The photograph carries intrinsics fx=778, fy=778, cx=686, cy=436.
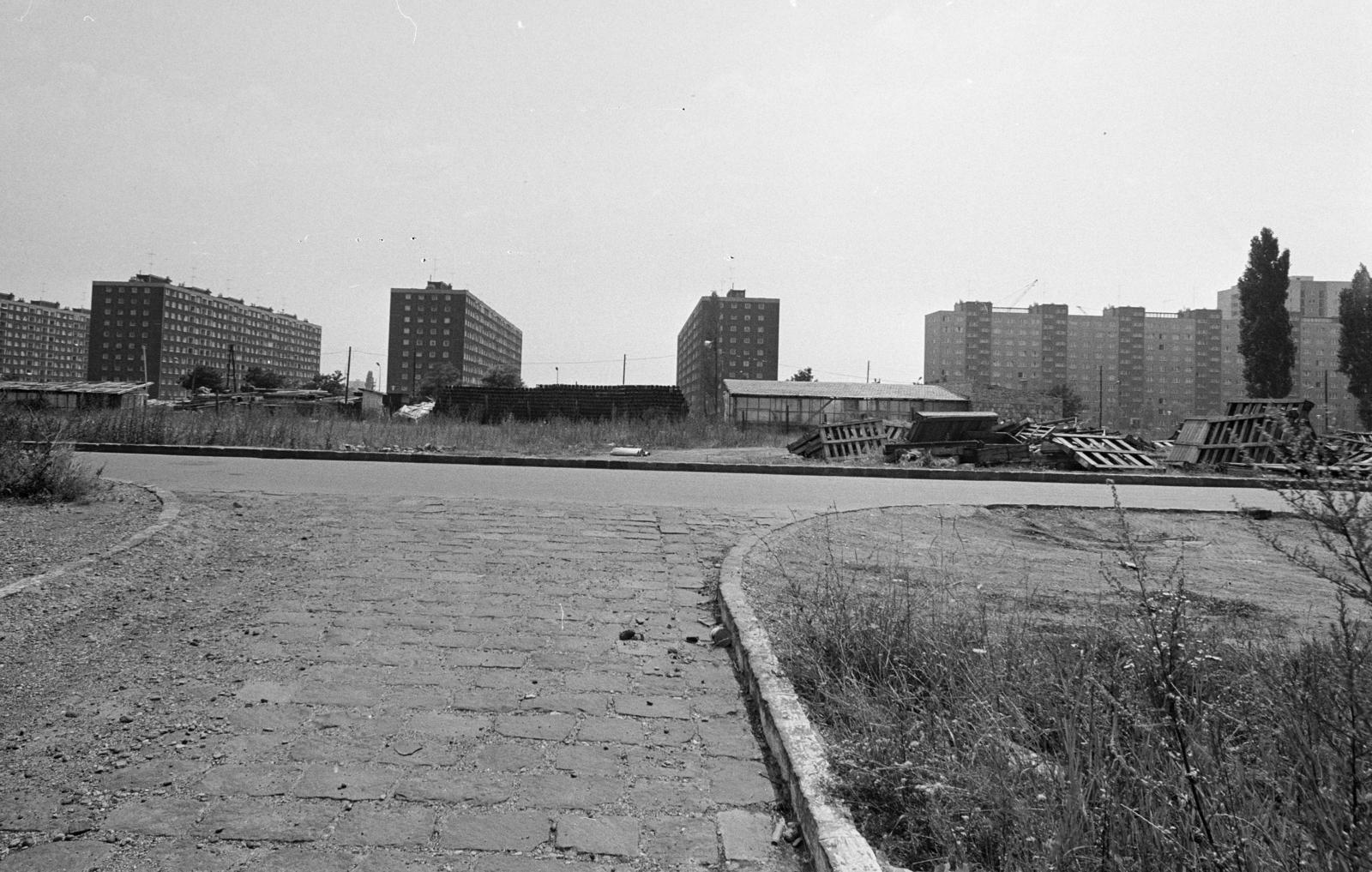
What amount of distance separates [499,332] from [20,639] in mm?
172936

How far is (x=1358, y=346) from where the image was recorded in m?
63.5

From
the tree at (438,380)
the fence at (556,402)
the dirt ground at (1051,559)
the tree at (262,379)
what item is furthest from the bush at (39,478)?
the tree at (262,379)

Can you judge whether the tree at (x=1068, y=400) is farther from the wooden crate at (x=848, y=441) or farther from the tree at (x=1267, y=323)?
the wooden crate at (x=848, y=441)

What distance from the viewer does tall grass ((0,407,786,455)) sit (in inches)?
698

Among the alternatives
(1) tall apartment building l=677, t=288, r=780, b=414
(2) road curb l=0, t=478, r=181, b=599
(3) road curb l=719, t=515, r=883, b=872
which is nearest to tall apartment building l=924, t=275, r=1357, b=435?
(1) tall apartment building l=677, t=288, r=780, b=414

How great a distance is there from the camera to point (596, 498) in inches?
366

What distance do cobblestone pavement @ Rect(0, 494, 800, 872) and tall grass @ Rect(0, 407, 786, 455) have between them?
13.3 metres

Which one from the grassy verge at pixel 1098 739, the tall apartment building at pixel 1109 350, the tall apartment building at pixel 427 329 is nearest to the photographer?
the grassy verge at pixel 1098 739

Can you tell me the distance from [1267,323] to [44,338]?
148 meters

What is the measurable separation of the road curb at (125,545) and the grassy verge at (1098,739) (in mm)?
4214

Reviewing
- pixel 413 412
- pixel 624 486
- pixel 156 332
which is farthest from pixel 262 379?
pixel 624 486

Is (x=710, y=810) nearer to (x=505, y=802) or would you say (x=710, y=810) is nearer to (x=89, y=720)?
(x=505, y=802)

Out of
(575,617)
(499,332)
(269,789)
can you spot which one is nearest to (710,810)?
(269,789)

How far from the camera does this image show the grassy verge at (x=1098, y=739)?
5.90ft
